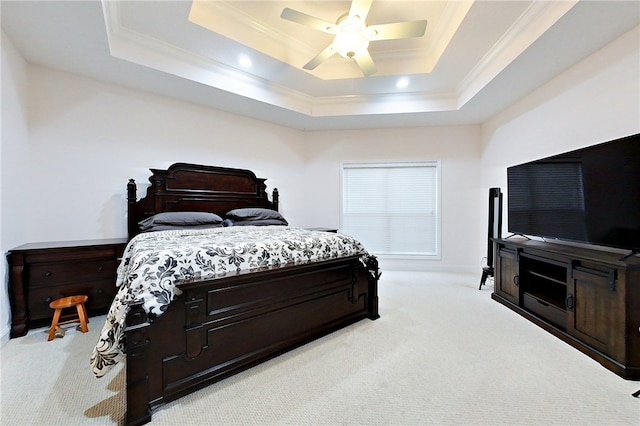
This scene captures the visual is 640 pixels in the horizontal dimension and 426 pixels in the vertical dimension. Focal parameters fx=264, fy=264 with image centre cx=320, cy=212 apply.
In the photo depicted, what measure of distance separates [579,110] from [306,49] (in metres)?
3.15

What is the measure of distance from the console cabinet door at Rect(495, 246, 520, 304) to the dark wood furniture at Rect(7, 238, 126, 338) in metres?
4.33

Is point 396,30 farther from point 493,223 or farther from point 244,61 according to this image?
point 493,223

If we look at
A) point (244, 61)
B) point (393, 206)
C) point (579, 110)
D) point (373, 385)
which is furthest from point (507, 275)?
point (244, 61)

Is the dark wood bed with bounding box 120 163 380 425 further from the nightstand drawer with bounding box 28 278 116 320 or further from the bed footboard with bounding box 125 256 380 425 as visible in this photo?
the nightstand drawer with bounding box 28 278 116 320

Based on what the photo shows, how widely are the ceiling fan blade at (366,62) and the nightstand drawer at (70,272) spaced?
334cm

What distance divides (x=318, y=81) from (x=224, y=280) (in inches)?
128

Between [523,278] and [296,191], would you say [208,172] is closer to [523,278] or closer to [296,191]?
[296,191]

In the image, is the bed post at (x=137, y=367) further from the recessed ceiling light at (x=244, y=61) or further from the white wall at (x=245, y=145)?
the recessed ceiling light at (x=244, y=61)

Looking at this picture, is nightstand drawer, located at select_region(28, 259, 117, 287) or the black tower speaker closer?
nightstand drawer, located at select_region(28, 259, 117, 287)

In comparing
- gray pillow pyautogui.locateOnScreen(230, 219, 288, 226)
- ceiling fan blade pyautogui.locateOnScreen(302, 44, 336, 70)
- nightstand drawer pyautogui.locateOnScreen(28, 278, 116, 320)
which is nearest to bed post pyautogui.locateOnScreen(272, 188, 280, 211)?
gray pillow pyautogui.locateOnScreen(230, 219, 288, 226)

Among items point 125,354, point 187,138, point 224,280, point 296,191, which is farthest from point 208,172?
point 125,354

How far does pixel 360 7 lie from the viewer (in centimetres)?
228

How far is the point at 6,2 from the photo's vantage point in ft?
6.65

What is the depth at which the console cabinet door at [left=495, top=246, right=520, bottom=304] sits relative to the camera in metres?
2.98
